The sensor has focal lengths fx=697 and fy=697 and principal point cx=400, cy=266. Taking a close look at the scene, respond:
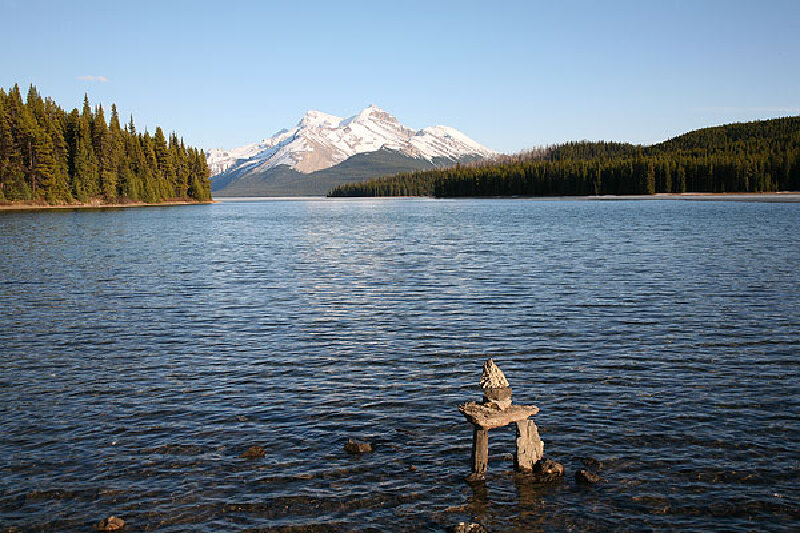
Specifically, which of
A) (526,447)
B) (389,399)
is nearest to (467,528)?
(526,447)

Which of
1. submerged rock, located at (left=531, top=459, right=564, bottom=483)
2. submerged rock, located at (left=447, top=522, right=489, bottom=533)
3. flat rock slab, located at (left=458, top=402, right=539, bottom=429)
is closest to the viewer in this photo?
submerged rock, located at (left=447, top=522, right=489, bottom=533)

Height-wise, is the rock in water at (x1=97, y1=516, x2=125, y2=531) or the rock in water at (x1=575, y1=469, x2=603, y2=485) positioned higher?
the rock in water at (x1=97, y1=516, x2=125, y2=531)

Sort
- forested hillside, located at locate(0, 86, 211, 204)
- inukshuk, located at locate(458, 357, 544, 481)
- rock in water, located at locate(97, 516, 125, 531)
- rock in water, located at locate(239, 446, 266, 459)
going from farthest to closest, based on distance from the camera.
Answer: forested hillside, located at locate(0, 86, 211, 204), rock in water, located at locate(239, 446, 266, 459), inukshuk, located at locate(458, 357, 544, 481), rock in water, located at locate(97, 516, 125, 531)

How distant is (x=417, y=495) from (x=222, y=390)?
28.6ft

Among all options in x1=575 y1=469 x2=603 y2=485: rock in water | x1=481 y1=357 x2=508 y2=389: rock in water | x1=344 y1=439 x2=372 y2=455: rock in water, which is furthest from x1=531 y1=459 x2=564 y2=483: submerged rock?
x1=344 y1=439 x2=372 y2=455: rock in water

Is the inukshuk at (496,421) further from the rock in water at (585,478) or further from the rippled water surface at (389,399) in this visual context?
the rock in water at (585,478)

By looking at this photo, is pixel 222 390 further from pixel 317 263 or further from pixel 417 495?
pixel 317 263

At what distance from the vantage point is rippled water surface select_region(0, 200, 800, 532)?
514 inches

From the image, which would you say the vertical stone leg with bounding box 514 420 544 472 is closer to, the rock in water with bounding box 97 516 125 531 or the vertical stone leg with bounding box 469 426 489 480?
the vertical stone leg with bounding box 469 426 489 480

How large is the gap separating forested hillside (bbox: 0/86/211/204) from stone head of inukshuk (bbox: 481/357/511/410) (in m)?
152

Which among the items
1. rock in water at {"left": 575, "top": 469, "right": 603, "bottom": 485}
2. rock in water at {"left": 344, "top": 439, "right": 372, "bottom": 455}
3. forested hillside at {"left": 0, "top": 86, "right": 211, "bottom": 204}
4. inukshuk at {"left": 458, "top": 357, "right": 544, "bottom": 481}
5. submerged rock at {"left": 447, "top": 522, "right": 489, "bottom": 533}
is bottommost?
rock in water at {"left": 575, "top": 469, "right": 603, "bottom": 485}

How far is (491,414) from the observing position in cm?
1389

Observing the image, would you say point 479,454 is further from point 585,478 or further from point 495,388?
point 585,478

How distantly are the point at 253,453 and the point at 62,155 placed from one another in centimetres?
16638
